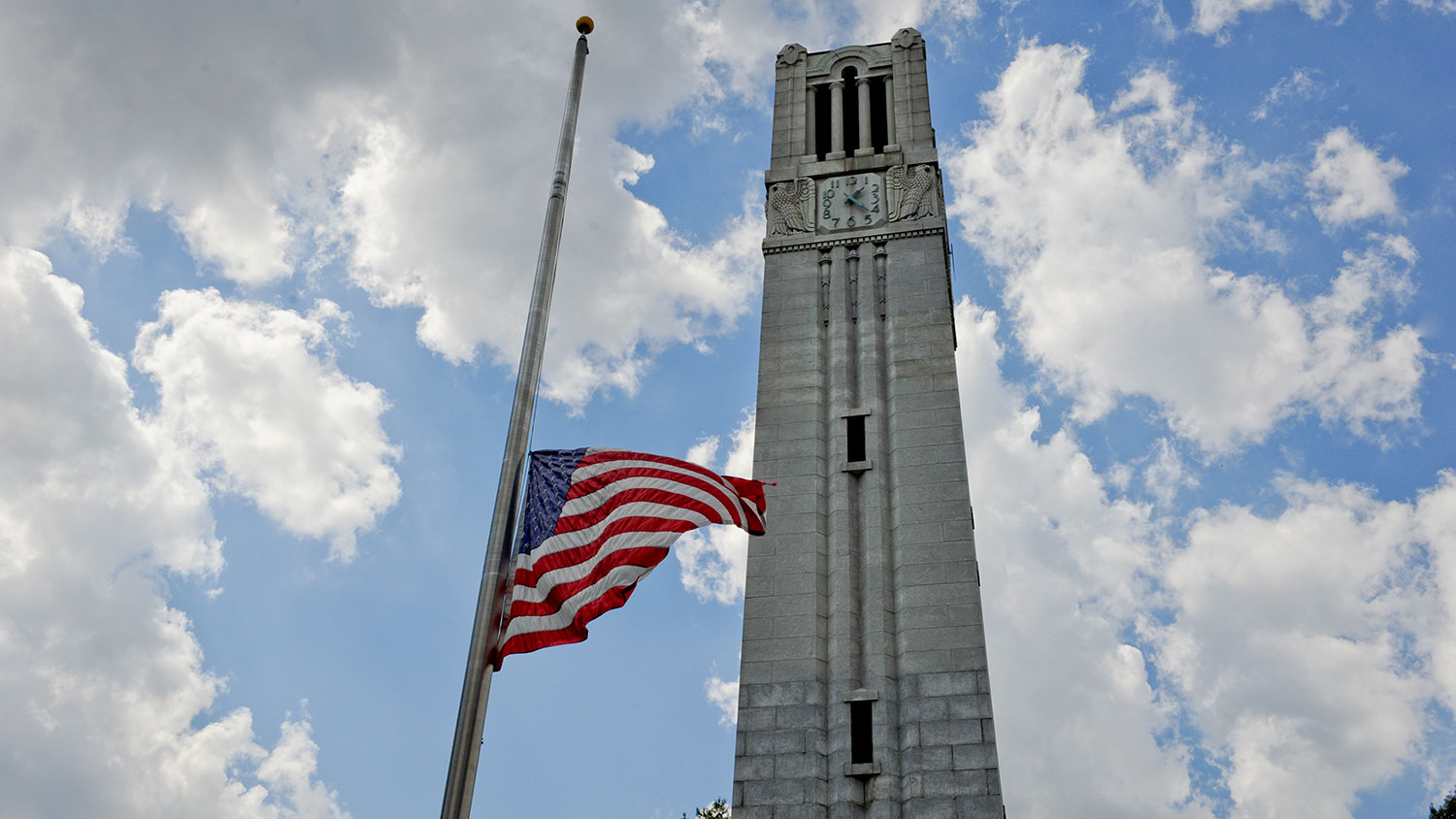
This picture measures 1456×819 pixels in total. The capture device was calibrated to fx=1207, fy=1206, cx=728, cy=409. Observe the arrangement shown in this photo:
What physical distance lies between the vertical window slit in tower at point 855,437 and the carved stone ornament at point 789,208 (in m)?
7.34

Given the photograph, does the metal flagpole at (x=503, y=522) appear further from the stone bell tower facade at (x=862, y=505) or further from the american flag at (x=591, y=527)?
the stone bell tower facade at (x=862, y=505)

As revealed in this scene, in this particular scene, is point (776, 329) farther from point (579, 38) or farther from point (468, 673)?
point (468, 673)

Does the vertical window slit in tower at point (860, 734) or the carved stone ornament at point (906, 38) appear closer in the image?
the vertical window slit in tower at point (860, 734)

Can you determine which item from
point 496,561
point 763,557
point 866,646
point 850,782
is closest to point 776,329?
point 763,557

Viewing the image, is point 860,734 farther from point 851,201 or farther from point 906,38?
point 906,38

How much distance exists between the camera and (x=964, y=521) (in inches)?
1215

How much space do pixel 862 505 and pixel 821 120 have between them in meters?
16.1

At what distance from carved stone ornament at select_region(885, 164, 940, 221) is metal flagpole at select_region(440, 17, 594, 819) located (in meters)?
17.3

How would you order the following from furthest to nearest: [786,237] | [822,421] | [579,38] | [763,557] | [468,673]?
[786,237] < [822,421] < [763,557] < [579,38] < [468,673]

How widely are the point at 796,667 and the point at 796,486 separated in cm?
520

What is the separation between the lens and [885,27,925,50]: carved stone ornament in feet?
140

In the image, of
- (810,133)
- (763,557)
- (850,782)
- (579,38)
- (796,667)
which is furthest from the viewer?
(810,133)

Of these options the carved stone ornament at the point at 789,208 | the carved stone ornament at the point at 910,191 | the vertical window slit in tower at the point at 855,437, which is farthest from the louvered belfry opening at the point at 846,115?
the vertical window slit in tower at the point at 855,437

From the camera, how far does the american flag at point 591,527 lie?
18.3 m
